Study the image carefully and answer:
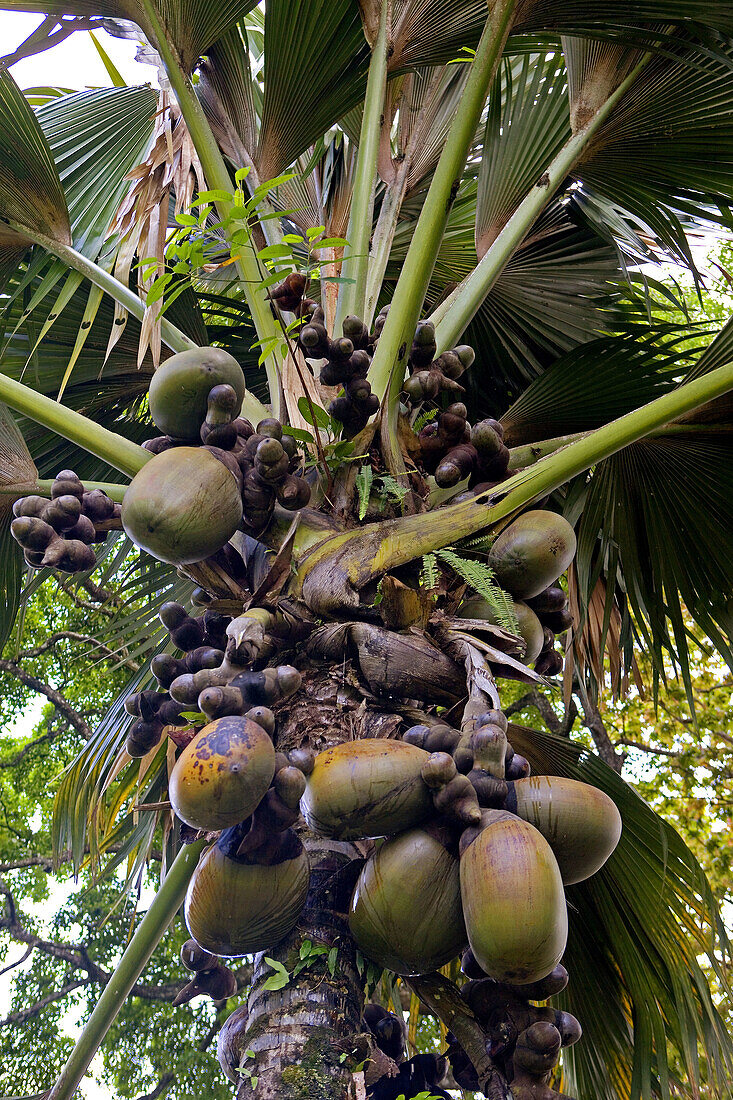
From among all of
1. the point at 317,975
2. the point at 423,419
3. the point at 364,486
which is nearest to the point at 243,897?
the point at 317,975

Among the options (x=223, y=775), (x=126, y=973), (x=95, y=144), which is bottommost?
(x=126, y=973)

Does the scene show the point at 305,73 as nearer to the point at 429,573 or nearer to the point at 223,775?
the point at 429,573

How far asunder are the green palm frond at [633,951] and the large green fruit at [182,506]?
4.18 feet

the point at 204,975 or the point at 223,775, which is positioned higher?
the point at 223,775

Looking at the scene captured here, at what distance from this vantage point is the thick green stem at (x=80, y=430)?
2.31 m

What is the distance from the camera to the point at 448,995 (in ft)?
6.29

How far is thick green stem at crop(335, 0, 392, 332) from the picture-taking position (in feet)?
9.21

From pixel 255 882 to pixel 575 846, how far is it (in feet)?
1.97

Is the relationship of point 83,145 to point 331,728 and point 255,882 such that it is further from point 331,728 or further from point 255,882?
point 255,882

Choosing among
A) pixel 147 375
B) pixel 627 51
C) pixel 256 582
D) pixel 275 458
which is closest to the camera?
pixel 275 458

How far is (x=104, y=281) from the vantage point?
9.45 feet

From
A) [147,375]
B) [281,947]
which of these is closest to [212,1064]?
[147,375]

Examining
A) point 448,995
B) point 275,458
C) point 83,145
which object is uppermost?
point 83,145

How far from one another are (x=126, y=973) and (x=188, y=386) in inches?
55.5
